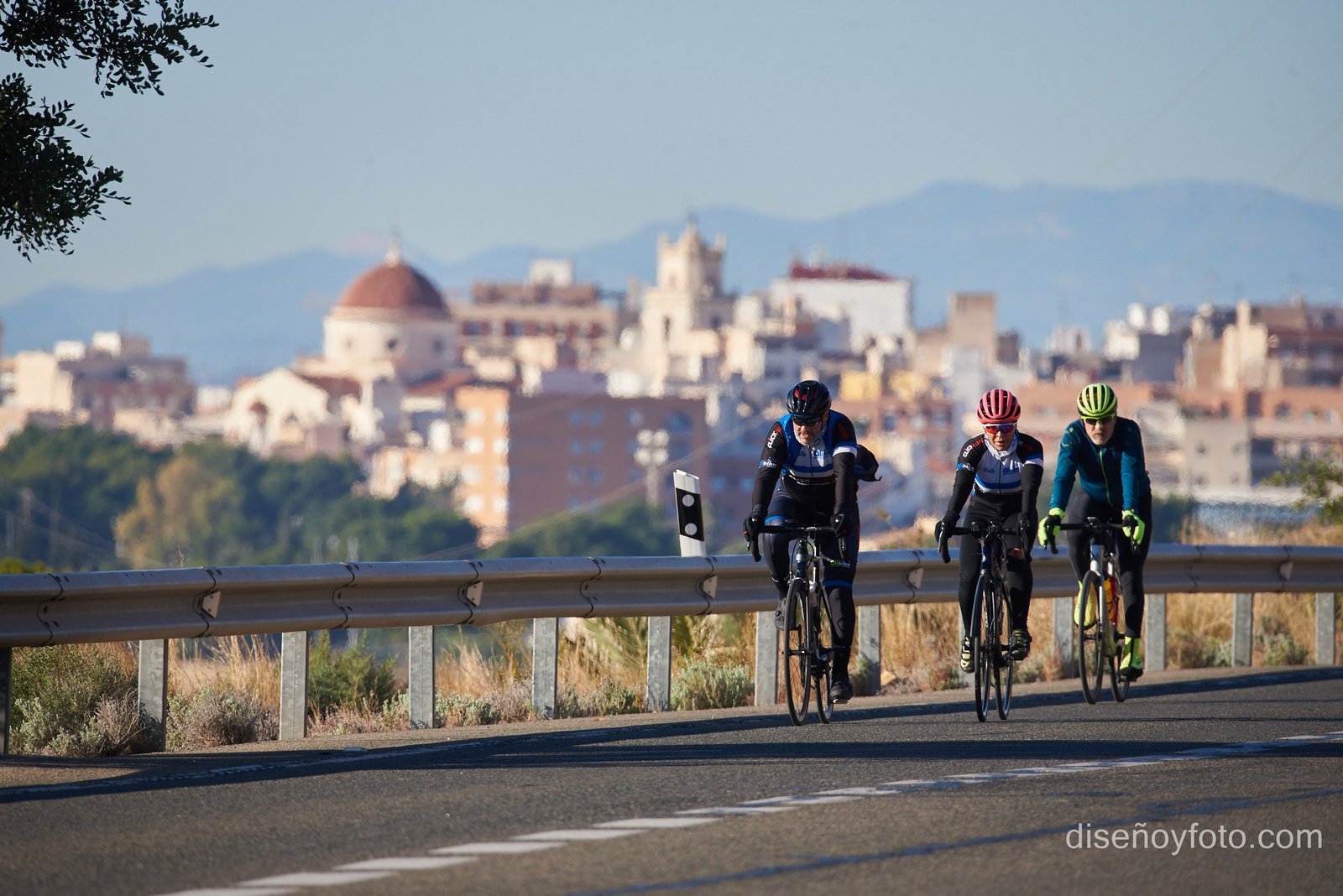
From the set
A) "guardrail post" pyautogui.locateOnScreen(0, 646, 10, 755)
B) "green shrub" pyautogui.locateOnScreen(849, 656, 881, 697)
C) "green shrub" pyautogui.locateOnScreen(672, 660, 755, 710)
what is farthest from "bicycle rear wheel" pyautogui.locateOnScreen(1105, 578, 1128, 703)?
"guardrail post" pyautogui.locateOnScreen(0, 646, 10, 755)

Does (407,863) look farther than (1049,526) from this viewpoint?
No

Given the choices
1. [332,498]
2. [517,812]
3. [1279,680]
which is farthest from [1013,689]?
[332,498]

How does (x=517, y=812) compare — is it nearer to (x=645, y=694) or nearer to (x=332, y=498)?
(x=645, y=694)

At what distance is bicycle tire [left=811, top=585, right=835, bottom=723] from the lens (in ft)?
36.2

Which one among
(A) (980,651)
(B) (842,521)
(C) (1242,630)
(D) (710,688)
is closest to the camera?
(B) (842,521)

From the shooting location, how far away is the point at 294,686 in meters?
11.0

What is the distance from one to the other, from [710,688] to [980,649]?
6.79 ft

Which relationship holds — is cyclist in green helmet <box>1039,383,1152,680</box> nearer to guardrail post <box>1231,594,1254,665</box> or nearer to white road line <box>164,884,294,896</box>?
guardrail post <box>1231,594,1254,665</box>

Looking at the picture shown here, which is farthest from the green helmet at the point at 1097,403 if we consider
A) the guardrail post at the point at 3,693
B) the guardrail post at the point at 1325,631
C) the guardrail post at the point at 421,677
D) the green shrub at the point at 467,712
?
the guardrail post at the point at 3,693

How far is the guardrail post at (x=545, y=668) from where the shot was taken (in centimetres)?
1208

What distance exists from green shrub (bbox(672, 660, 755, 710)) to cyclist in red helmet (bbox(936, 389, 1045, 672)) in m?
1.80

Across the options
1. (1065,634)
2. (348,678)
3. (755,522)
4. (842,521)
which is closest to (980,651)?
(842,521)

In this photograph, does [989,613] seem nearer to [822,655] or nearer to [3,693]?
[822,655]

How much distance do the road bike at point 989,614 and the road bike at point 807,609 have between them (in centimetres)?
67
